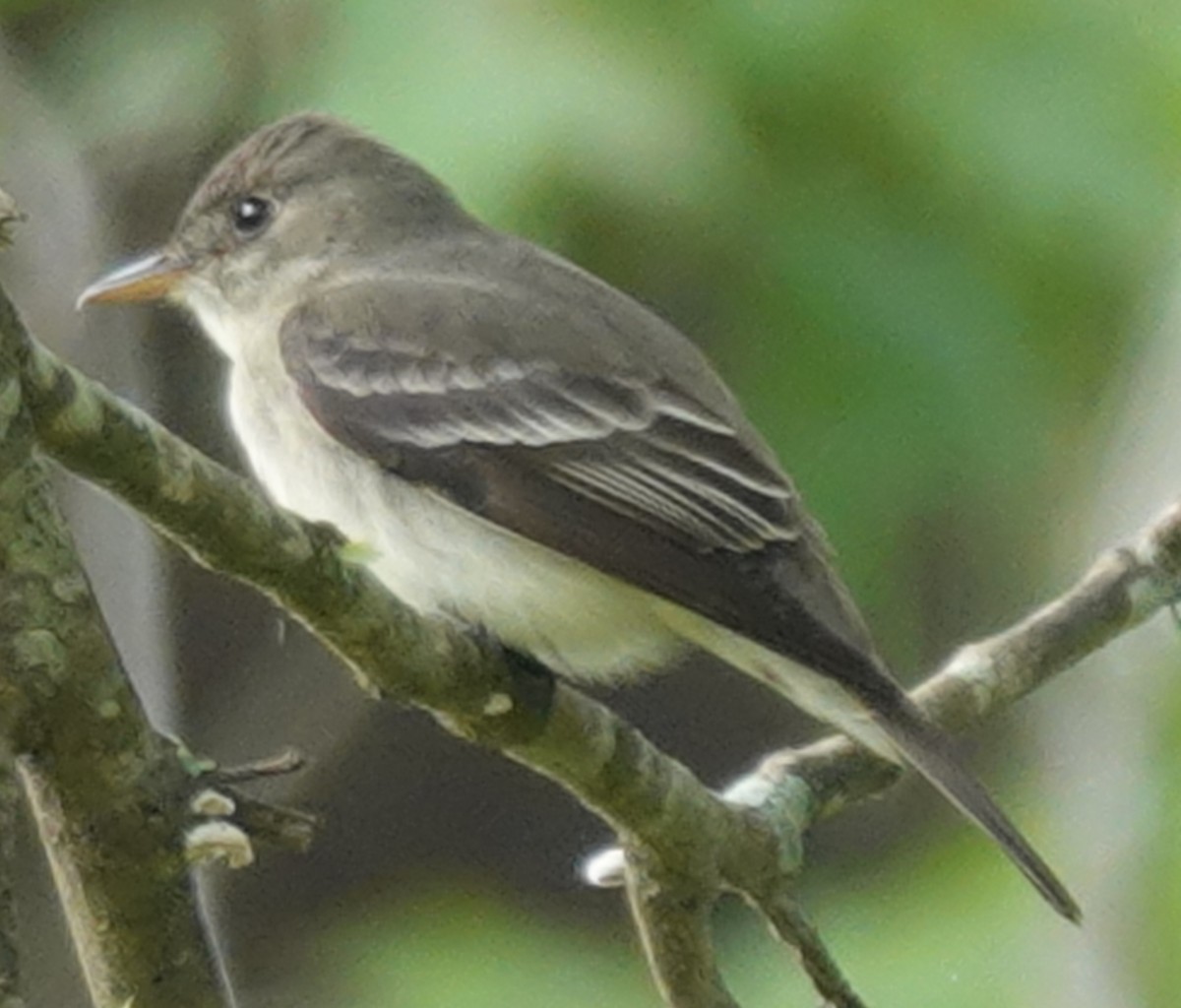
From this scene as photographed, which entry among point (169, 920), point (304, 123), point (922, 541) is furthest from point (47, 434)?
point (922, 541)

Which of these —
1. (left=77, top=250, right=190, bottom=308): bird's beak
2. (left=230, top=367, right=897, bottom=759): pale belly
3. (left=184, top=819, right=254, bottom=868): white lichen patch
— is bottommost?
(left=184, top=819, right=254, bottom=868): white lichen patch

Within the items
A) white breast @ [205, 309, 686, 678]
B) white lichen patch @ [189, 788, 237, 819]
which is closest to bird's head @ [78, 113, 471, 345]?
white breast @ [205, 309, 686, 678]

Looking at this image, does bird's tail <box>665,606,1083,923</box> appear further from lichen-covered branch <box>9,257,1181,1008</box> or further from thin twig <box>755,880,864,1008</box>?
thin twig <box>755,880,864,1008</box>

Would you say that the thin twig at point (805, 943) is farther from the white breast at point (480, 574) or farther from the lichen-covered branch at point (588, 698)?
the white breast at point (480, 574)

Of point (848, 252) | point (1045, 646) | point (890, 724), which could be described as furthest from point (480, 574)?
point (848, 252)

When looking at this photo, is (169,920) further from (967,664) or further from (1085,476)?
(1085,476)

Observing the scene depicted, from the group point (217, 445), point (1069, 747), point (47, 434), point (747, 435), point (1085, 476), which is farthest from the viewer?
point (217, 445)

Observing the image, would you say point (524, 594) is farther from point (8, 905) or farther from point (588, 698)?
point (8, 905)
